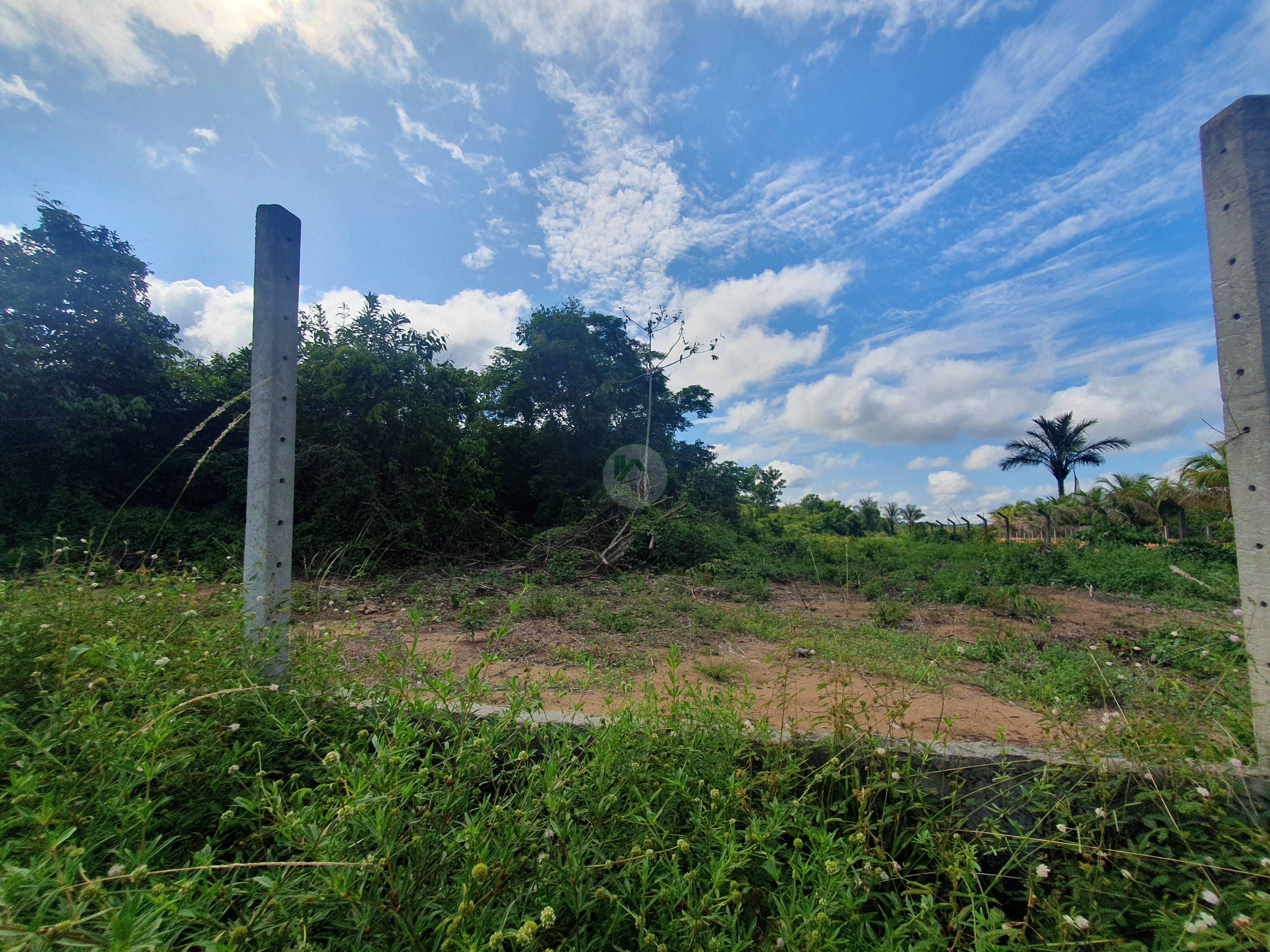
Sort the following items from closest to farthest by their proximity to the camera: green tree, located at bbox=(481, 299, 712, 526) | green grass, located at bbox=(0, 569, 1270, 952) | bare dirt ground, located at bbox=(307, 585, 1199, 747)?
1. green grass, located at bbox=(0, 569, 1270, 952)
2. bare dirt ground, located at bbox=(307, 585, 1199, 747)
3. green tree, located at bbox=(481, 299, 712, 526)

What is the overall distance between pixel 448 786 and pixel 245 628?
4.70 feet

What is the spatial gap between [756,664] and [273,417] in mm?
3603

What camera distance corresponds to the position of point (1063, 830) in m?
1.46

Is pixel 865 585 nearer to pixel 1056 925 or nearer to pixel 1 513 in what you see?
pixel 1056 925

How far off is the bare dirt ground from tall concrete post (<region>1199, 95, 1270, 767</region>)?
0.78 meters

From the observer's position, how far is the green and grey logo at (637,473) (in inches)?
464

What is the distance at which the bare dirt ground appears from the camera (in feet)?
7.29

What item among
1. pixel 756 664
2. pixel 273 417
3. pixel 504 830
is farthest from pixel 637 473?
pixel 504 830

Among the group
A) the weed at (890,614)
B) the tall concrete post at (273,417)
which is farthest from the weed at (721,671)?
the weed at (890,614)

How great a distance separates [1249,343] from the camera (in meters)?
1.86

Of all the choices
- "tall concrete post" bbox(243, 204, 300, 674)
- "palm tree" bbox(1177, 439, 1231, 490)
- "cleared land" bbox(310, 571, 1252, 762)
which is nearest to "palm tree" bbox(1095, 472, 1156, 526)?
"palm tree" bbox(1177, 439, 1231, 490)

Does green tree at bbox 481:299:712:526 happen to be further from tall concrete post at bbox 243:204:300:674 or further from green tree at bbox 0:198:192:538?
tall concrete post at bbox 243:204:300:674

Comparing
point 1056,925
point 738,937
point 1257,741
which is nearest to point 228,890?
point 738,937

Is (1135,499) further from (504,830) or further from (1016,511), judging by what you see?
(504,830)
